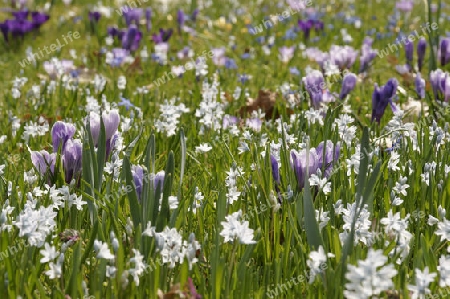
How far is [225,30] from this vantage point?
7945 mm

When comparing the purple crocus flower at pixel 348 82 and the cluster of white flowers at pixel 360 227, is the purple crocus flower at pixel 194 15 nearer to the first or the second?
the purple crocus flower at pixel 348 82

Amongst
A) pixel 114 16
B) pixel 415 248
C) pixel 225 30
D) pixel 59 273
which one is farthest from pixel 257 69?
pixel 59 273

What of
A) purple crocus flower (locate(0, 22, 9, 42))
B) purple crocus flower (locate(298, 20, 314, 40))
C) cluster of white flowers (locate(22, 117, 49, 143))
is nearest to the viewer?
cluster of white flowers (locate(22, 117, 49, 143))

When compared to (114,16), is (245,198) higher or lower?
lower

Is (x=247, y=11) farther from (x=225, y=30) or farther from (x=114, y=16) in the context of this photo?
(x=114, y=16)

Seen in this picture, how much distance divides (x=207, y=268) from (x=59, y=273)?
0.54m

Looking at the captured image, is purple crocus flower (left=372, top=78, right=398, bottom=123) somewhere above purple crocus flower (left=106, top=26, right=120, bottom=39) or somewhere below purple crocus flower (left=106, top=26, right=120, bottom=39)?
below

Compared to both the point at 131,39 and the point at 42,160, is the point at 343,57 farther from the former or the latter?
the point at 42,160

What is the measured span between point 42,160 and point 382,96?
196 centimetres

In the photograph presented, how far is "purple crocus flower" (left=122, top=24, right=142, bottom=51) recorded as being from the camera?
21.0ft

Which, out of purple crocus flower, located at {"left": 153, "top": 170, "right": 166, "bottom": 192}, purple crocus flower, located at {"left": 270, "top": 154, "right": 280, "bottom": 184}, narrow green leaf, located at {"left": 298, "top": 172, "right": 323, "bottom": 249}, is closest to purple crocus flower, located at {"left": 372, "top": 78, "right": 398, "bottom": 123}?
purple crocus flower, located at {"left": 270, "top": 154, "right": 280, "bottom": 184}

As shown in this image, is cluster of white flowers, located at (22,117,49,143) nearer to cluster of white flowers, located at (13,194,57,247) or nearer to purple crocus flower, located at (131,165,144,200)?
purple crocus flower, located at (131,165,144,200)

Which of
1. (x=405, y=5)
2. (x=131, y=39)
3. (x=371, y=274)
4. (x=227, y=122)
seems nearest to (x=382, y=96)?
(x=227, y=122)

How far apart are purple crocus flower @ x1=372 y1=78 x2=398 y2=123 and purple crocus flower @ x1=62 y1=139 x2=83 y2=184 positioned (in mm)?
1819
